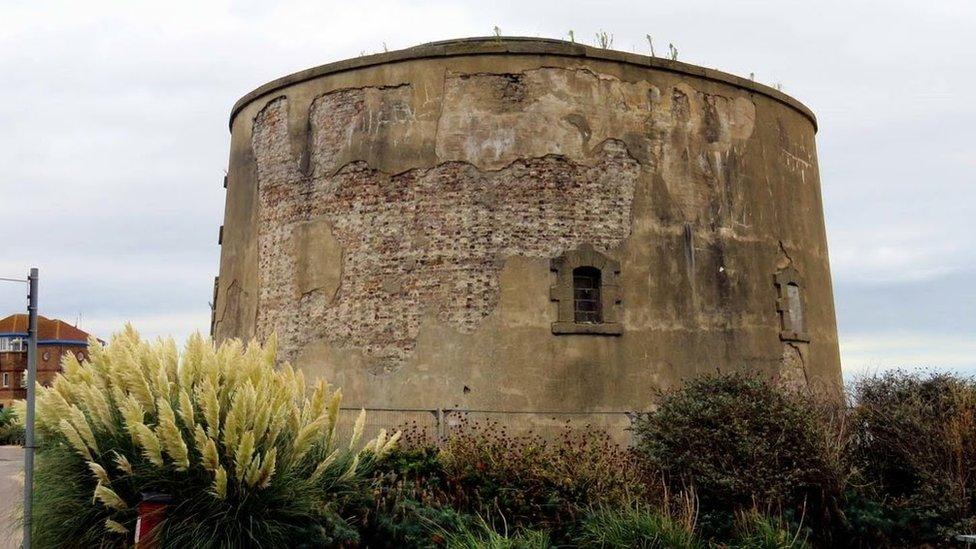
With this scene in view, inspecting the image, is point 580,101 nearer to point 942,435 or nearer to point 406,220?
point 406,220

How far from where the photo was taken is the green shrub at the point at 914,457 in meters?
9.59

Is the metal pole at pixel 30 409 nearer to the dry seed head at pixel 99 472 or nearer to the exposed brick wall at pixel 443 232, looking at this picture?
the dry seed head at pixel 99 472

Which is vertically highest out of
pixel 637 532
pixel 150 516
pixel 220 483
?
pixel 220 483

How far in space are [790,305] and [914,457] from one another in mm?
6383

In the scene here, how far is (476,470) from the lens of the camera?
956 cm

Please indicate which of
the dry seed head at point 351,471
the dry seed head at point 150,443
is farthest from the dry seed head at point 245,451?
the dry seed head at point 351,471

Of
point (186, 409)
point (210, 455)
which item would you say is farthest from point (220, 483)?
point (186, 409)

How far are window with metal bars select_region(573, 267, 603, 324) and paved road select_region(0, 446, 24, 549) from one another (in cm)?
815

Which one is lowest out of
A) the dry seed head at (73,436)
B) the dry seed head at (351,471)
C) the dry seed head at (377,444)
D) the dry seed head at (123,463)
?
the dry seed head at (351,471)

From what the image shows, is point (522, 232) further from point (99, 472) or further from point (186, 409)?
point (99, 472)

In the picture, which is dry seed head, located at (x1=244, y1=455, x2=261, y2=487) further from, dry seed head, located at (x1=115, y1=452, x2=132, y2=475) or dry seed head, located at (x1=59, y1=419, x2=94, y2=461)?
dry seed head, located at (x1=59, y1=419, x2=94, y2=461)

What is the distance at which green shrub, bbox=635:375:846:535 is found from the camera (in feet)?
30.8

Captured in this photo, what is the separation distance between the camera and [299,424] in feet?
25.6

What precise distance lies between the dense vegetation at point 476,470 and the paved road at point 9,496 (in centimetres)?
61
